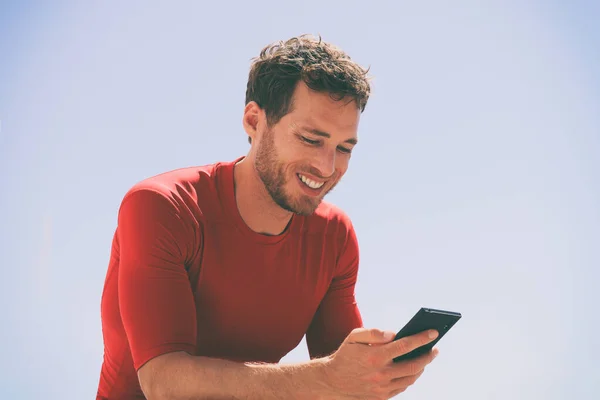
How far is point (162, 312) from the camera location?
8.76 ft

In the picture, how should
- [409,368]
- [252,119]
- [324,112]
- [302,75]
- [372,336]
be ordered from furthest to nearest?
[252,119], [302,75], [324,112], [409,368], [372,336]

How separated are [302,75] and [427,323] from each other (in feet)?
4.32

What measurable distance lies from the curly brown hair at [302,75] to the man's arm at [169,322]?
713 millimetres

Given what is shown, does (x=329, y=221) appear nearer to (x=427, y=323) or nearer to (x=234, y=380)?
(x=427, y=323)

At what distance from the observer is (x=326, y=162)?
121 inches

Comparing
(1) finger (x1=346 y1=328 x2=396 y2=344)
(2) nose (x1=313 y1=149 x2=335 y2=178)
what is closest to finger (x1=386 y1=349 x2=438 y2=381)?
(1) finger (x1=346 y1=328 x2=396 y2=344)

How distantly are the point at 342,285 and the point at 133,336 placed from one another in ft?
4.25

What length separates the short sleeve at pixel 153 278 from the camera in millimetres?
2650

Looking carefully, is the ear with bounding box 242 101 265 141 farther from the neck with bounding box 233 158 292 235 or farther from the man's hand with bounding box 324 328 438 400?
the man's hand with bounding box 324 328 438 400

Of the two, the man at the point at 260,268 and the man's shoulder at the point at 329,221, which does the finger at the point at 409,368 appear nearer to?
the man at the point at 260,268

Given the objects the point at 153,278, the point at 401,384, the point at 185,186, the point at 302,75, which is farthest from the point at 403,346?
the point at 302,75

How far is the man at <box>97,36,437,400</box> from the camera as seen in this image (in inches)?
100

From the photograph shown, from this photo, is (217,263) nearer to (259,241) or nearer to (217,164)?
(259,241)

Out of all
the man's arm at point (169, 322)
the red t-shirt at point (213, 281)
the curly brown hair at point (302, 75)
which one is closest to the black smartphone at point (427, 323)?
the man's arm at point (169, 322)
